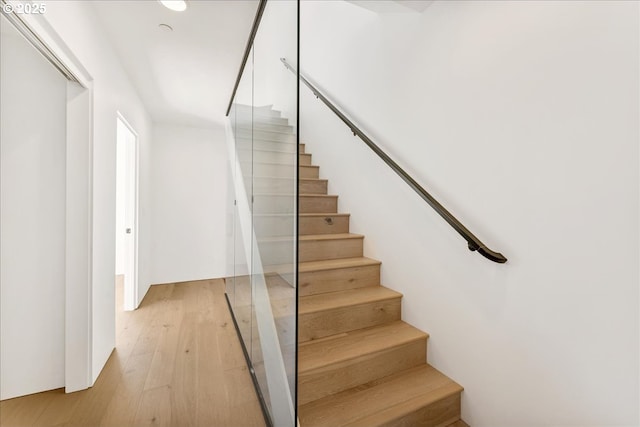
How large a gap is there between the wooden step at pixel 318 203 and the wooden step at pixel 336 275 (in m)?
0.61

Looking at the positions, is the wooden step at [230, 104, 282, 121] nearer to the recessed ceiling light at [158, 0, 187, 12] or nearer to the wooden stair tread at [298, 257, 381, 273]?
the recessed ceiling light at [158, 0, 187, 12]

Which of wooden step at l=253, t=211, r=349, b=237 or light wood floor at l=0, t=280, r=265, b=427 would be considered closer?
wooden step at l=253, t=211, r=349, b=237

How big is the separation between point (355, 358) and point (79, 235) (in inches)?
72.4

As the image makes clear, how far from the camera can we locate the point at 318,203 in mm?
2535

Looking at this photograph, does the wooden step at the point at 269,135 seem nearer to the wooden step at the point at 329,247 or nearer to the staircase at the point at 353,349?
the staircase at the point at 353,349

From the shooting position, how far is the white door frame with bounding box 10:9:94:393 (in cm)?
170

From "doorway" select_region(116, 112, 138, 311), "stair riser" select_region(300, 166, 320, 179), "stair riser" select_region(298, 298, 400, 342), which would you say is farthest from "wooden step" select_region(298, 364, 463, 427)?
"doorway" select_region(116, 112, 138, 311)

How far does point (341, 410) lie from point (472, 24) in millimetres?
1968

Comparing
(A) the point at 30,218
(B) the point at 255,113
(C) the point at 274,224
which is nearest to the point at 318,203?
(B) the point at 255,113

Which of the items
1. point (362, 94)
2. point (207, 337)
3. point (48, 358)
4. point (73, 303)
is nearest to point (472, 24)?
point (362, 94)

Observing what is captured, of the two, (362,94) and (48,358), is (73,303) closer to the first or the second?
(48,358)

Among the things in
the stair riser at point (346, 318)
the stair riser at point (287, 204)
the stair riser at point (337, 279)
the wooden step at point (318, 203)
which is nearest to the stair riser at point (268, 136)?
the stair riser at point (287, 204)

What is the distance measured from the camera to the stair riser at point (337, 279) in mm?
1753

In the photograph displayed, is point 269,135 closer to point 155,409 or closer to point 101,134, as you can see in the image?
point 101,134
